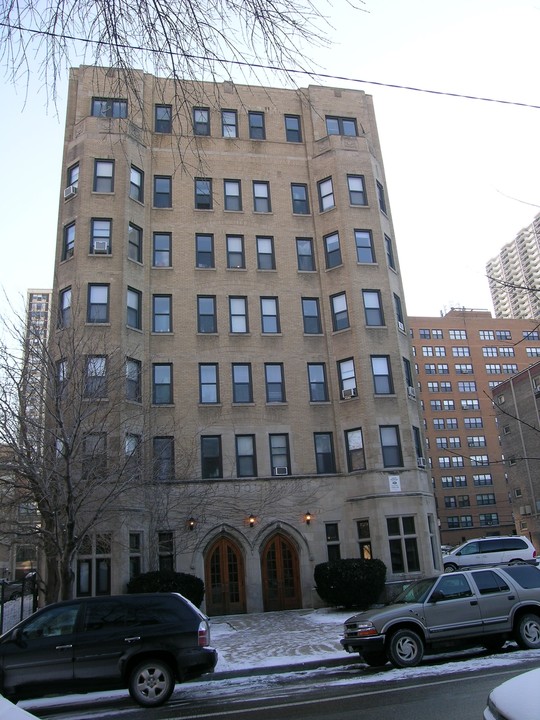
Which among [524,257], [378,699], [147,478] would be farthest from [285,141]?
[378,699]

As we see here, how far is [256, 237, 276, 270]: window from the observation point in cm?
2764

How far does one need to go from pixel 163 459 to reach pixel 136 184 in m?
12.1

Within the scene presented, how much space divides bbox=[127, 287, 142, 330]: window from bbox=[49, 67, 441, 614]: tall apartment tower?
94 mm

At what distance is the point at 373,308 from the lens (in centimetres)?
2669

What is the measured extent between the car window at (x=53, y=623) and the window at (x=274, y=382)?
15998 millimetres

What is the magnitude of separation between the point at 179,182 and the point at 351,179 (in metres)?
7.93

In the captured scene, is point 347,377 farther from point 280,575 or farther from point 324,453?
point 280,575

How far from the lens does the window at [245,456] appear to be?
24.6m

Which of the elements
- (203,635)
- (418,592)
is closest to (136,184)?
(418,592)

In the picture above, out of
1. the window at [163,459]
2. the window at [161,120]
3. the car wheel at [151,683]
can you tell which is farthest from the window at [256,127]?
the car wheel at [151,683]

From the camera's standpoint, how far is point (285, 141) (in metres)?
29.8

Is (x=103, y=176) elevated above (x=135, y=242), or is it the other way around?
(x=103, y=176)

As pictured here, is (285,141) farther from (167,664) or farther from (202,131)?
(167,664)

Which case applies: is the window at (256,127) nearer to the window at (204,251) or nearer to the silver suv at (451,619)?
the window at (204,251)
